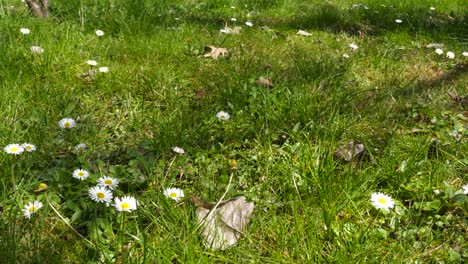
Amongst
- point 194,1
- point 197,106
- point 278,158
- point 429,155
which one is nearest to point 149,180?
point 278,158

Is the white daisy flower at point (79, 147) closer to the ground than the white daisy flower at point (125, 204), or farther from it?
closer to the ground

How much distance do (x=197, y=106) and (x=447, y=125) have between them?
Result: 1.34 meters

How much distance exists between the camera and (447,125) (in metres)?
2.35

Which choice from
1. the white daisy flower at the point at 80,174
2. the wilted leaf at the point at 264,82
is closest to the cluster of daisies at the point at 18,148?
the white daisy flower at the point at 80,174

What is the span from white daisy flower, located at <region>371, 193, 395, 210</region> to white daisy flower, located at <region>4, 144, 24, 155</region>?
1.43m

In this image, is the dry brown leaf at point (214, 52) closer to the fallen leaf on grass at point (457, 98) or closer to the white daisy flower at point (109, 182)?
the fallen leaf on grass at point (457, 98)

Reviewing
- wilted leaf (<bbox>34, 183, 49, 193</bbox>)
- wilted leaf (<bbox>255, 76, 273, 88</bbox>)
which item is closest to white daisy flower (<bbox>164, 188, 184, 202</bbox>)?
wilted leaf (<bbox>34, 183, 49, 193</bbox>)

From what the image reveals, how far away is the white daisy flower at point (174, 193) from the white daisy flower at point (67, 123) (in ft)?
2.42

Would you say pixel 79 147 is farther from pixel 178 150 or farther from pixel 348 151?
pixel 348 151

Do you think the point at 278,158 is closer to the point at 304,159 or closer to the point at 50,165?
the point at 304,159

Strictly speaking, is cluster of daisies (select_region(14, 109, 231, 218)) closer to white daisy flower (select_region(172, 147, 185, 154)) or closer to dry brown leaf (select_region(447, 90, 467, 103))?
white daisy flower (select_region(172, 147, 185, 154))

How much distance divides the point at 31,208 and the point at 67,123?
678 millimetres

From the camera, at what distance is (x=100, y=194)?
162cm

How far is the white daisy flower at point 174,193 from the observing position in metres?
1.69
